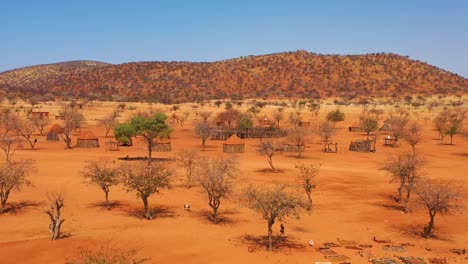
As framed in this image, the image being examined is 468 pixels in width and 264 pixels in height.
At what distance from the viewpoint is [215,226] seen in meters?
24.1

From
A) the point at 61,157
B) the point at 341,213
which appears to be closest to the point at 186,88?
Result: the point at 61,157

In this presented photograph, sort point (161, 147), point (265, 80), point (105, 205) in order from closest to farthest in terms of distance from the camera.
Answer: point (105, 205), point (161, 147), point (265, 80)

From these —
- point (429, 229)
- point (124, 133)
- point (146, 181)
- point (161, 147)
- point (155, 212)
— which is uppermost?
point (124, 133)

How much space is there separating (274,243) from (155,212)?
8.40 metres

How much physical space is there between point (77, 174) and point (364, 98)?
97.3 metres

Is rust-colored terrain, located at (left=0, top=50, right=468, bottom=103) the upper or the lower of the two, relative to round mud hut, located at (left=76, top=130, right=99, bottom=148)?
upper

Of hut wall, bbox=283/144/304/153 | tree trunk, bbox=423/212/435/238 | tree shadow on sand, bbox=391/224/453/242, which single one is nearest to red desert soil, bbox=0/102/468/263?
tree shadow on sand, bbox=391/224/453/242

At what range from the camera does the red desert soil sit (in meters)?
19.7

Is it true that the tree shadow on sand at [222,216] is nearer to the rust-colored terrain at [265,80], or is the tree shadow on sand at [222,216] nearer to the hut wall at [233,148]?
the hut wall at [233,148]

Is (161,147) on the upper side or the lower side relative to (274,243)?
upper

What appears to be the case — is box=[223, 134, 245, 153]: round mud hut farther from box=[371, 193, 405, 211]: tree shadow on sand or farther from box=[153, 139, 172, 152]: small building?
box=[371, 193, 405, 211]: tree shadow on sand

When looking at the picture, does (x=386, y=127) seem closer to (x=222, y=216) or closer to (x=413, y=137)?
(x=413, y=137)

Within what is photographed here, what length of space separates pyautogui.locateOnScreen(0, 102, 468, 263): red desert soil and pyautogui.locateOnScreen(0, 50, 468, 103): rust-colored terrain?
8592 cm

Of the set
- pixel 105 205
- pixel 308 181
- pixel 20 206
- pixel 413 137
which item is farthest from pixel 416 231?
pixel 413 137
